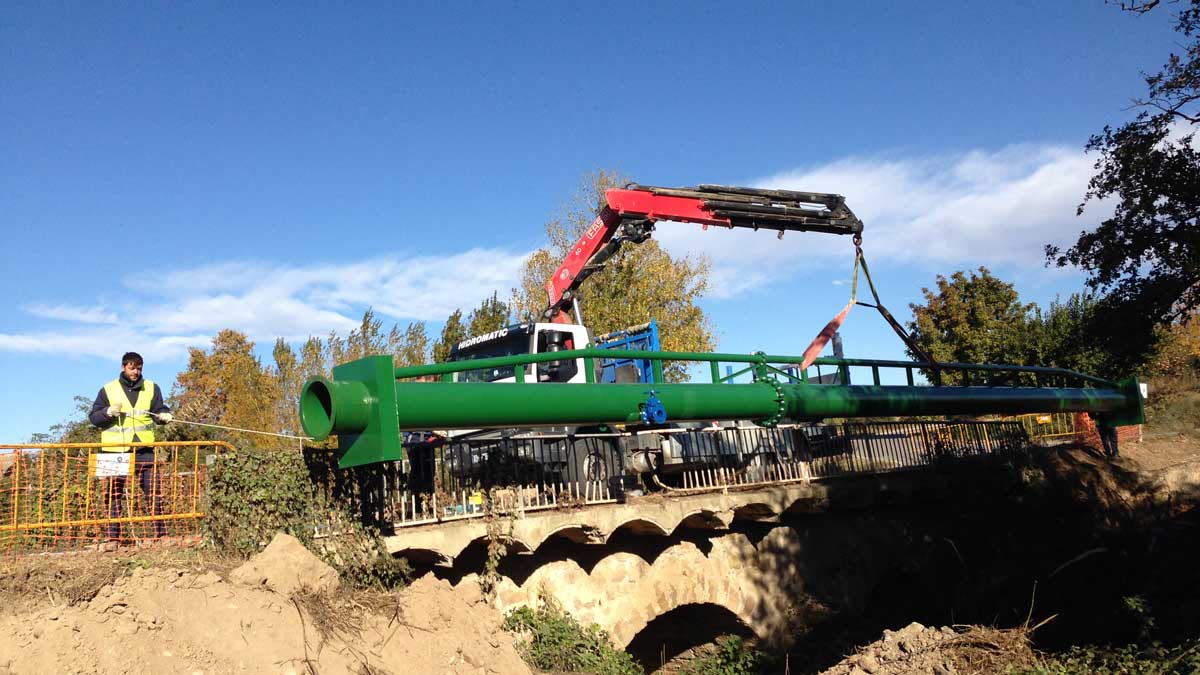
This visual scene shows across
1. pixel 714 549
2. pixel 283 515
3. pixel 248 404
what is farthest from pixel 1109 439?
pixel 248 404

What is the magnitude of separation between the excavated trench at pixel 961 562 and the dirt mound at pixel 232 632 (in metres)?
1.19

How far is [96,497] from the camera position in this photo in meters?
8.40

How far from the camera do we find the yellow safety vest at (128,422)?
8664 millimetres

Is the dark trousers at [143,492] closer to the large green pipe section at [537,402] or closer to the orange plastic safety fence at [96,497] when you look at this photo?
the orange plastic safety fence at [96,497]

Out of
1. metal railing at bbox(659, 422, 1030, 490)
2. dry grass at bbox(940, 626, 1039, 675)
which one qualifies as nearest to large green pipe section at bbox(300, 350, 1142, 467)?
metal railing at bbox(659, 422, 1030, 490)

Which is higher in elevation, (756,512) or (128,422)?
(128,422)

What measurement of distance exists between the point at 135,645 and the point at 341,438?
6.74 feet

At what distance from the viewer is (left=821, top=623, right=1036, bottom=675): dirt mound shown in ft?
30.7

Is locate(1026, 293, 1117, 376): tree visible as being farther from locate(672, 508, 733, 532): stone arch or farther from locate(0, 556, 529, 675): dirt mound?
locate(0, 556, 529, 675): dirt mound

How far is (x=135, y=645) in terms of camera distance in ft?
20.6

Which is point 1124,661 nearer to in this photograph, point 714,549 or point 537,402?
point 714,549

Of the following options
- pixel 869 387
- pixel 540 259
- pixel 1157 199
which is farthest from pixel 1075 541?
pixel 540 259

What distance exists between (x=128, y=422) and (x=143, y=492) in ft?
2.38

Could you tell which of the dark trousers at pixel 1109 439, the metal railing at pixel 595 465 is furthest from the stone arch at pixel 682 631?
the dark trousers at pixel 1109 439
